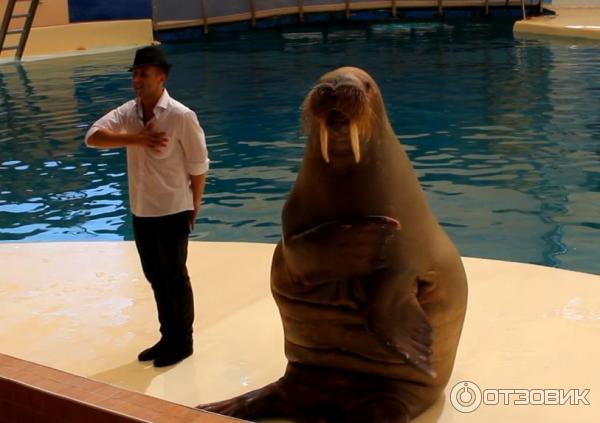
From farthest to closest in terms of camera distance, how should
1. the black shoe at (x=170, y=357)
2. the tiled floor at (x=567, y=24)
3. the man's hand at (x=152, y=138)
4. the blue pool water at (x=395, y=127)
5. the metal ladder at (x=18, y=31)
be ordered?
the tiled floor at (x=567, y=24) < the metal ladder at (x=18, y=31) < the blue pool water at (x=395, y=127) < the black shoe at (x=170, y=357) < the man's hand at (x=152, y=138)

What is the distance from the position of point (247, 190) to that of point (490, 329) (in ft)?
13.6

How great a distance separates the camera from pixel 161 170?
320 centimetres

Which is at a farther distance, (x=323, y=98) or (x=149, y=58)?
(x=149, y=58)

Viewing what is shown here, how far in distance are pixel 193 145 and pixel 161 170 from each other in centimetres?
15

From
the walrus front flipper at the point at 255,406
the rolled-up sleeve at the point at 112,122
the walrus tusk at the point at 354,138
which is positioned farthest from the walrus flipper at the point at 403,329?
the rolled-up sleeve at the point at 112,122

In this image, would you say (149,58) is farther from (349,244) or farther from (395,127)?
(395,127)

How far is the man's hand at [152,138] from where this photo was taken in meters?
3.12

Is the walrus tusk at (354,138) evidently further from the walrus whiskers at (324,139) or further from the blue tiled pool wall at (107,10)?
the blue tiled pool wall at (107,10)

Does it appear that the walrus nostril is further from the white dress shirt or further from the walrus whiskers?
the white dress shirt

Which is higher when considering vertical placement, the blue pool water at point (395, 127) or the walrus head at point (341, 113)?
the walrus head at point (341, 113)

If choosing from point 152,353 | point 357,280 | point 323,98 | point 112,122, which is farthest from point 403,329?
point 112,122

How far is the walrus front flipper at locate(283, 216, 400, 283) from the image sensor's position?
2.42 metres

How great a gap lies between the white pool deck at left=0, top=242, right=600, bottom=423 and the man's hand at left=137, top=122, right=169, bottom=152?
834mm

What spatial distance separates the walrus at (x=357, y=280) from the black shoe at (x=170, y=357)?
54 centimetres
